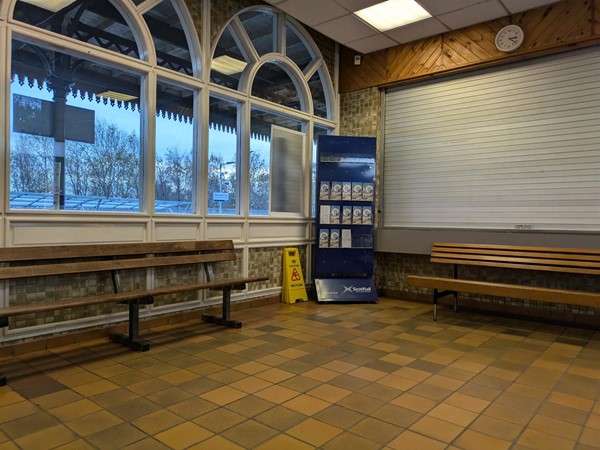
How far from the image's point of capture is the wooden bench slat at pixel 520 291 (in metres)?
3.96

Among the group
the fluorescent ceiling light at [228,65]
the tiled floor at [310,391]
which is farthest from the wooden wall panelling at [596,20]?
the fluorescent ceiling light at [228,65]

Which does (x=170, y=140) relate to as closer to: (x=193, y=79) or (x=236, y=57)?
(x=193, y=79)

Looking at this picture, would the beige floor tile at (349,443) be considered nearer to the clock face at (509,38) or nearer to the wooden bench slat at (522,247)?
the wooden bench slat at (522,247)

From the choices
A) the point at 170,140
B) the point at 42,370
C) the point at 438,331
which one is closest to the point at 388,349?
the point at 438,331

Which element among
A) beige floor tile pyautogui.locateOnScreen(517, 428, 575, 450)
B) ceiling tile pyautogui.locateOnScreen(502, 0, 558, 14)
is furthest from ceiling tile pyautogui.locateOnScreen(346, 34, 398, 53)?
beige floor tile pyautogui.locateOnScreen(517, 428, 575, 450)

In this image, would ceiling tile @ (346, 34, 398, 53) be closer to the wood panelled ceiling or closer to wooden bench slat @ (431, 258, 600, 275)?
the wood panelled ceiling

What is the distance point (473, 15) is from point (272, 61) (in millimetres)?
2422

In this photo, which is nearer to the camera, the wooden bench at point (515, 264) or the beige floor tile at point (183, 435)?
the beige floor tile at point (183, 435)

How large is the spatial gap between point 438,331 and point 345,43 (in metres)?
3.90

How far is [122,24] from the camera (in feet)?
13.6

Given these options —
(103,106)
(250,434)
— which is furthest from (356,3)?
(250,434)

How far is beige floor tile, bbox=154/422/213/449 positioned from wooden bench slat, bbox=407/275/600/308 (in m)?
3.28

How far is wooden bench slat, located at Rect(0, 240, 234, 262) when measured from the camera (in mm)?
3271

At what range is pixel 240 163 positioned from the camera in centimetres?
525
